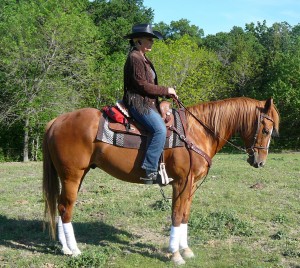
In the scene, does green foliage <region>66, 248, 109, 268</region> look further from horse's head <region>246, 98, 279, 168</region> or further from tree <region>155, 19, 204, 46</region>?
tree <region>155, 19, 204, 46</region>

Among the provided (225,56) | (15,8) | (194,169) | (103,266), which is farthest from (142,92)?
(225,56)

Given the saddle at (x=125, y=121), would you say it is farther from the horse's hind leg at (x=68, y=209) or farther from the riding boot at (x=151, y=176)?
the horse's hind leg at (x=68, y=209)

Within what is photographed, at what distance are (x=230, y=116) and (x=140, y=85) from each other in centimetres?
149

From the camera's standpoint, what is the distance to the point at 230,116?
6.09 meters

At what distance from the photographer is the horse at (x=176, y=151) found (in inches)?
231

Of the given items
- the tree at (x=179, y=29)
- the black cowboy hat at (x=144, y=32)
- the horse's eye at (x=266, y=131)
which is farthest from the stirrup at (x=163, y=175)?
the tree at (x=179, y=29)

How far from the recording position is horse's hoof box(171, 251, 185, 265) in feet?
18.9

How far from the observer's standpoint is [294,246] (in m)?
6.27

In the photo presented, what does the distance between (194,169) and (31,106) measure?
19.2 meters

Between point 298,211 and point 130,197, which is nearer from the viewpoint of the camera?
point 298,211

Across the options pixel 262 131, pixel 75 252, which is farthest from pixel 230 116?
pixel 75 252

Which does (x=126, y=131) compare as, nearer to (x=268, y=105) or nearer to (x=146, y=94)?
(x=146, y=94)

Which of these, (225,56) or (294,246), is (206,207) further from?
(225,56)

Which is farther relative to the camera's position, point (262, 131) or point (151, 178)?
point (262, 131)
